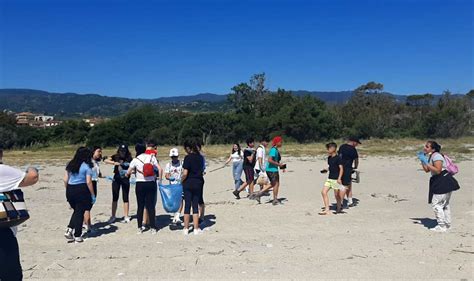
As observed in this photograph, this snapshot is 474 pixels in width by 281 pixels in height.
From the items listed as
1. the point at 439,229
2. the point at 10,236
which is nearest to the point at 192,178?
the point at 10,236

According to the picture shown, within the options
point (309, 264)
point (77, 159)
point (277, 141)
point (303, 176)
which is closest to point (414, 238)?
point (309, 264)

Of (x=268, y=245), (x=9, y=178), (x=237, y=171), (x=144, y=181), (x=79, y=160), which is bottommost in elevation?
(x=268, y=245)

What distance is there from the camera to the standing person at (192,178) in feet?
27.2

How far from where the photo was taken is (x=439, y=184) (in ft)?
27.2

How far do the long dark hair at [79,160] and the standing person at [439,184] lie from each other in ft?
19.2

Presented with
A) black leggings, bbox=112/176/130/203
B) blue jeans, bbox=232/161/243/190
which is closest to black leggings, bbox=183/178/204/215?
black leggings, bbox=112/176/130/203

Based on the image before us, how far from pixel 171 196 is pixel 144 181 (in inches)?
27.5

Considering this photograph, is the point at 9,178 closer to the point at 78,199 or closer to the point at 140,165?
the point at 78,199

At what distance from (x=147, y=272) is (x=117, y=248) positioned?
1446 mm

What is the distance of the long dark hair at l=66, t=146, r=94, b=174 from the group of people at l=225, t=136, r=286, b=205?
179 inches

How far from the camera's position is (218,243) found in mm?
7758

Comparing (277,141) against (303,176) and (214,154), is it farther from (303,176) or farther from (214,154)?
(214,154)

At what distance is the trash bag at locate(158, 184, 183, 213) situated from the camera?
873 centimetres

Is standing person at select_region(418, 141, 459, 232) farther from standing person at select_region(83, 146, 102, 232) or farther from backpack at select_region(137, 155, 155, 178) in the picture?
standing person at select_region(83, 146, 102, 232)
